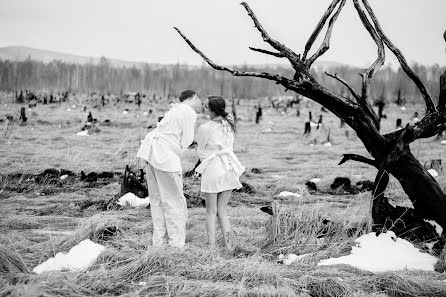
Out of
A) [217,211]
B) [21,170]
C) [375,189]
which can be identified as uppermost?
[375,189]

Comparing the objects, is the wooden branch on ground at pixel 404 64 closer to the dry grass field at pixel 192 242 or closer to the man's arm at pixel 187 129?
the dry grass field at pixel 192 242

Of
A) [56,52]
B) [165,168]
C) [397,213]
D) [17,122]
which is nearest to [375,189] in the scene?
[397,213]

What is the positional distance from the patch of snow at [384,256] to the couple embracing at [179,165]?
1.25 m

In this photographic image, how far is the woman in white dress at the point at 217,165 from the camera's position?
485 cm

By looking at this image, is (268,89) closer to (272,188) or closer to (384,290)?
(272,188)

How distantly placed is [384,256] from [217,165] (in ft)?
6.31

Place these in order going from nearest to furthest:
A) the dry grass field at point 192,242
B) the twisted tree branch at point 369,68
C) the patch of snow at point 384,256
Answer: the dry grass field at point 192,242, the patch of snow at point 384,256, the twisted tree branch at point 369,68

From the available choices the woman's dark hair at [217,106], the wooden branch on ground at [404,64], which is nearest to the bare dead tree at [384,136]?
the wooden branch on ground at [404,64]

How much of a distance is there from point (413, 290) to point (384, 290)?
0.74 ft


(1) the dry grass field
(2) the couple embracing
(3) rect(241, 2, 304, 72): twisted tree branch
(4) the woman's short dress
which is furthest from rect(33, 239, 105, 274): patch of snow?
(3) rect(241, 2, 304, 72): twisted tree branch

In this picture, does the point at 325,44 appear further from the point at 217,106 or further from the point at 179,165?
the point at 179,165

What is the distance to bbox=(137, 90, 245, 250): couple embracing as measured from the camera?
4770mm

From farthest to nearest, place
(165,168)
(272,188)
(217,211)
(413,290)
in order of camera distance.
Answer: (272,188) → (217,211) → (165,168) → (413,290)

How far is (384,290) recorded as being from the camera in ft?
12.6
